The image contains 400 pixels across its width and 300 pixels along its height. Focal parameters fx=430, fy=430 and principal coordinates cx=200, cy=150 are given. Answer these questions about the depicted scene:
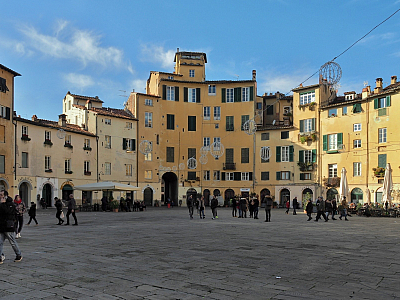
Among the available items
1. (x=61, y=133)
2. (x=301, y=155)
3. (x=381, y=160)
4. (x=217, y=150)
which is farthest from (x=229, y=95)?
(x=61, y=133)

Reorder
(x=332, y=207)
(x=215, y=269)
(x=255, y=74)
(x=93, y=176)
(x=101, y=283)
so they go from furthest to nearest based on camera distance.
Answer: (x=255, y=74), (x=93, y=176), (x=332, y=207), (x=215, y=269), (x=101, y=283)

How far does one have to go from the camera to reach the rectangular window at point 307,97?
171 ft

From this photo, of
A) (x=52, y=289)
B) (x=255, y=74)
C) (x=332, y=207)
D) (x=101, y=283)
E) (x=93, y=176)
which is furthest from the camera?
(x=255, y=74)

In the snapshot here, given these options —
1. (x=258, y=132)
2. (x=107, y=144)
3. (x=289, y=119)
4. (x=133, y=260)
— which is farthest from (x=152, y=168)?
(x=133, y=260)

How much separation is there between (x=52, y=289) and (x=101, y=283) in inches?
32.9

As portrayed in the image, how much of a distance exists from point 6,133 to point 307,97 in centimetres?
3395

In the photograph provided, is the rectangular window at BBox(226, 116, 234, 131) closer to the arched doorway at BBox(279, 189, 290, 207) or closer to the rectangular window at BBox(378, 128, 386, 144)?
the arched doorway at BBox(279, 189, 290, 207)

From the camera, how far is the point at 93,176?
49281 millimetres

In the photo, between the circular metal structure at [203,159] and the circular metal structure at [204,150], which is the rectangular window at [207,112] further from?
the circular metal structure at [203,159]

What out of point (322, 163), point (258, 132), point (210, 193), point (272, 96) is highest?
point (272, 96)

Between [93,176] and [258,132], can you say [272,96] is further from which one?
[93,176]

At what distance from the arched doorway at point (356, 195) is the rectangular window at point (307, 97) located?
12270mm

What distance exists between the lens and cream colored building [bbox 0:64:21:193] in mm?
36969

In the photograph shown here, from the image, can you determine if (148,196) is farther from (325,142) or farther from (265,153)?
(325,142)
